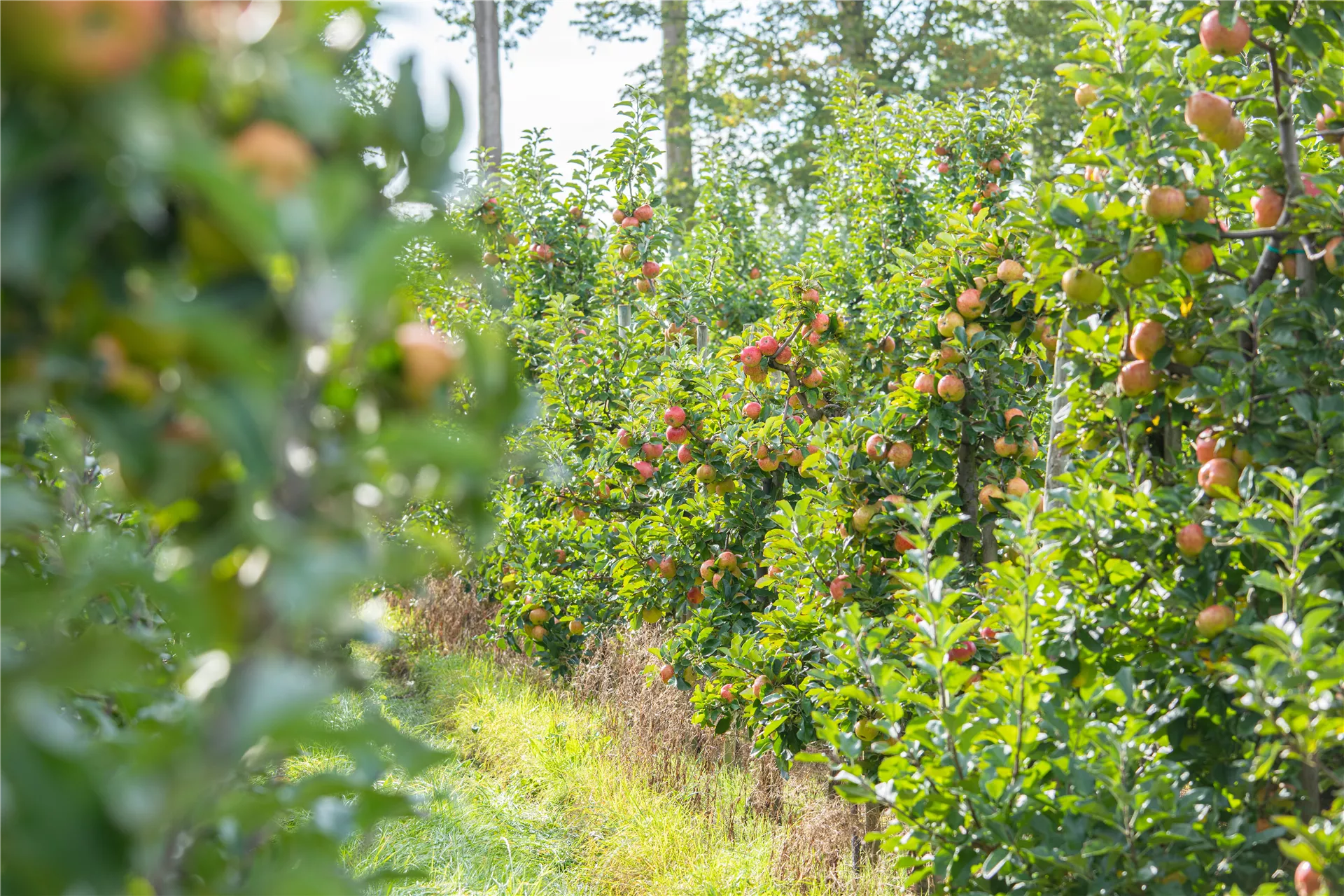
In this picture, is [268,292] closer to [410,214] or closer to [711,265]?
[410,214]

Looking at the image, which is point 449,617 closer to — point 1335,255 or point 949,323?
point 949,323

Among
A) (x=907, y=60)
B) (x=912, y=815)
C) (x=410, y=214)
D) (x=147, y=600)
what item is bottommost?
(x=912, y=815)

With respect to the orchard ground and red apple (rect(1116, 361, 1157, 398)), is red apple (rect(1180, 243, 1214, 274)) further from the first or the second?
the orchard ground

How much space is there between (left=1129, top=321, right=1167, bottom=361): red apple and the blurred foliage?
153 centimetres

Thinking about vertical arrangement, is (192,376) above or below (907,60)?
below

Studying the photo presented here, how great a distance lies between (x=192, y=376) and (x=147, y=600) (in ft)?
3.90

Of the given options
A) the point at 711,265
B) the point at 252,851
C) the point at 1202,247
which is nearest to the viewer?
the point at 252,851

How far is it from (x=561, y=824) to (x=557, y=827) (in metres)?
0.03

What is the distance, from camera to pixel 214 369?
20.8 inches

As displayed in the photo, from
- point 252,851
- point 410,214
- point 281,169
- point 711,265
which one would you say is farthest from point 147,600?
point 711,265

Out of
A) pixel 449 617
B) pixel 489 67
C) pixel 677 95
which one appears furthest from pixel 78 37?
pixel 677 95

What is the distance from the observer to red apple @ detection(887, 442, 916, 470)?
3.10 meters

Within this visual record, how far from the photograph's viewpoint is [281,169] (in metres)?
0.57

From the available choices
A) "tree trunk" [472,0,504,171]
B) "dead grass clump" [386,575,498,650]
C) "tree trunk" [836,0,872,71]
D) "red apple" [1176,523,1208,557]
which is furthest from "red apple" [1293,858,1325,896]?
"tree trunk" [836,0,872,71]
